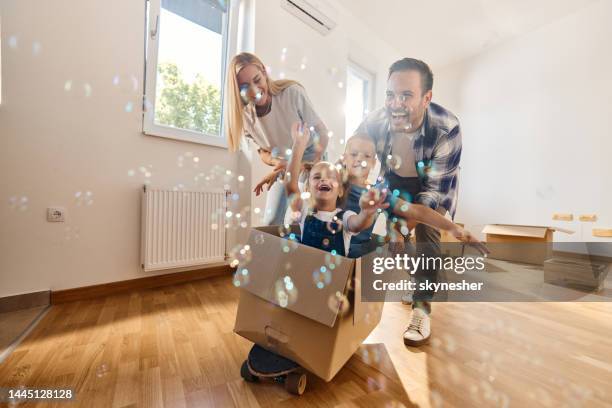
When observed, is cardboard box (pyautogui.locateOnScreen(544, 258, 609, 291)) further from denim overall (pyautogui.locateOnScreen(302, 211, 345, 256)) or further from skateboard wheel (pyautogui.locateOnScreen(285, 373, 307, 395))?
skateboard wheel (pyautogui.locateOnScreen(285, 373, 307, 395))

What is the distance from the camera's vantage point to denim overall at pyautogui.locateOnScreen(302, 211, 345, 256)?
0.84 meters

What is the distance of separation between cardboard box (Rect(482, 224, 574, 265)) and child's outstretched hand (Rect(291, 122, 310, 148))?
170 cm

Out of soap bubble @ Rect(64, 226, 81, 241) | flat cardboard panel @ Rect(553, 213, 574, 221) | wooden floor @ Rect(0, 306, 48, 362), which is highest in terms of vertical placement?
flat cardboard panel @ Rect(553, 213, 574, 221)

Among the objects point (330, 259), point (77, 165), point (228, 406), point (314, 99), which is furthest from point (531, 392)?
point (77, 165)

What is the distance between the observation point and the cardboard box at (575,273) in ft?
4.94

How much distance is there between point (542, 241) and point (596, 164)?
79 cm

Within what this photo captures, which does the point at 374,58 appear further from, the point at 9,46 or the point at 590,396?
the point at 9,46

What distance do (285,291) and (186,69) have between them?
62.1 inches

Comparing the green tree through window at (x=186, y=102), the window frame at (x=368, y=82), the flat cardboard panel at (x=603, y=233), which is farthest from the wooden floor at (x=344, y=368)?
the green tree through window at (x=186, y=102)

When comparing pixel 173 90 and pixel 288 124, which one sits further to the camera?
pixel 173 90

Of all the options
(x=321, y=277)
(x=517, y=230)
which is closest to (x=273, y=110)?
(x=321, y=277)

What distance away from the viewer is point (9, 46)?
110cm

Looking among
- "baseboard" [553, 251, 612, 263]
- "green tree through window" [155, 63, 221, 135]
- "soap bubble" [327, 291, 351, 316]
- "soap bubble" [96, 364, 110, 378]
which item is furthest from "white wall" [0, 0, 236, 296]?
"baseboard" [553, 251, 612, 263]

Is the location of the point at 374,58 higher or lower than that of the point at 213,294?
higher
